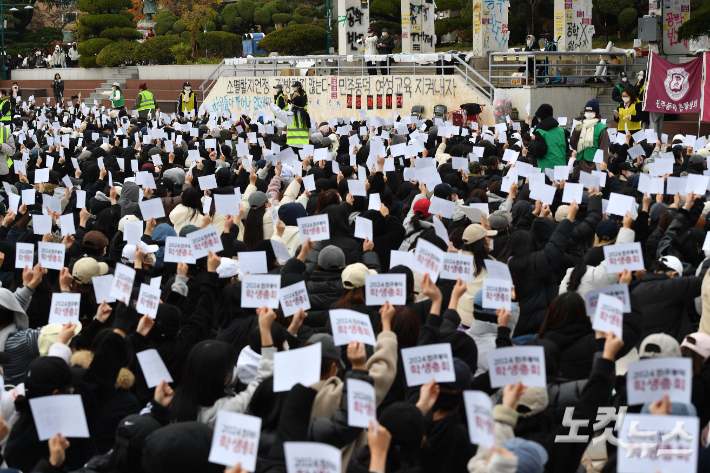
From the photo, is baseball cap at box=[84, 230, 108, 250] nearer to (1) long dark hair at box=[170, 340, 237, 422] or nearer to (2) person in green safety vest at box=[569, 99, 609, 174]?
(1) long dark hair at box=[170, 340, 237, 422]

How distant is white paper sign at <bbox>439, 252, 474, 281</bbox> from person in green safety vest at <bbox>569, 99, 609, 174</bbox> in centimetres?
559

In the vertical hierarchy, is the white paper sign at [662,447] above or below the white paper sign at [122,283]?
below

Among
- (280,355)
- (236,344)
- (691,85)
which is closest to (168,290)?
(236,344)

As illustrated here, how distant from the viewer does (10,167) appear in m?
12.2

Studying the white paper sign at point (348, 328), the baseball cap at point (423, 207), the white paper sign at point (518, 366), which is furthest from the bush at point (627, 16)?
the white paper sign at point (518, 366)

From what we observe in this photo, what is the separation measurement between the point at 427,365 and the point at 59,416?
5.13ft

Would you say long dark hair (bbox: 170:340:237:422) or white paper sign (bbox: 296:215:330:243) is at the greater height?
white paper sign (bbox: 296:215:330:243)

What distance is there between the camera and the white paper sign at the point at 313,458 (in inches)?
105

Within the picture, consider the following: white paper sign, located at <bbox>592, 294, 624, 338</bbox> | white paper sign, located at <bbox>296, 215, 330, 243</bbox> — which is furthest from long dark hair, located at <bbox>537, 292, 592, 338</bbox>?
white paper sign, located at <bbox>296, 215, 330, 243</bbox>

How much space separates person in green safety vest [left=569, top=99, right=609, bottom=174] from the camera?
1035cm

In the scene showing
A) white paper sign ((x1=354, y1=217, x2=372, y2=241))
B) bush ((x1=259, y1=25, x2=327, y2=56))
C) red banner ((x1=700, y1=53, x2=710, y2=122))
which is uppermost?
bush ((x1=259, y1=25, x2=327, y2=56))

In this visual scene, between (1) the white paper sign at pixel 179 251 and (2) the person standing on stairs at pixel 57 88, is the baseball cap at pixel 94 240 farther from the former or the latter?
(2) the person standing on stairs at pixel 57 88

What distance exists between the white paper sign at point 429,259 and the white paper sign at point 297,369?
1716 millimetres

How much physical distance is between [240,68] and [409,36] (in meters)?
5.79
